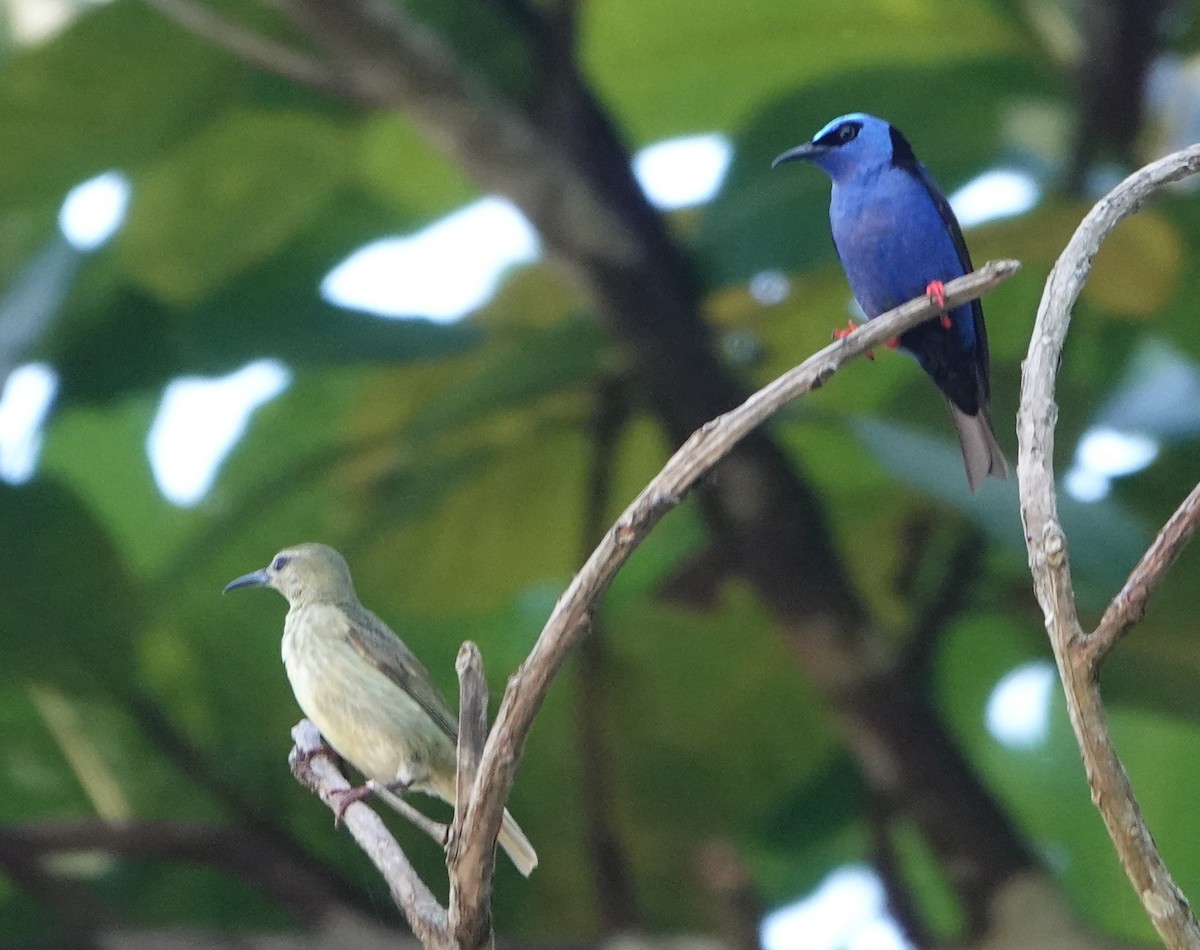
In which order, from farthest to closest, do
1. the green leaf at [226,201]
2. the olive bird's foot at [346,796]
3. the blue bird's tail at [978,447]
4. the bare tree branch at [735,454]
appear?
the green leaf at [226,201] < the bare tree branch at [735,454] < the blue bird's tail at [978,447] < the olive bird's foot at [346,796]

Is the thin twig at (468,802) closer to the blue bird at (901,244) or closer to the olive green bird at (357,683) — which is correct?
the olive green bird at (357,683)

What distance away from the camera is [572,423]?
2523 mm

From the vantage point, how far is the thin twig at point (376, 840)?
95cm

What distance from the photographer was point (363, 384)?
275 centimetres

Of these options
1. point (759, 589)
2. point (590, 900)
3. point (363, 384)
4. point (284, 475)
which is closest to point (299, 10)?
point (363, 384)

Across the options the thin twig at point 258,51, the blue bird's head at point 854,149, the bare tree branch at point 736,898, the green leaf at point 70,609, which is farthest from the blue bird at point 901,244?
the thin twig at point 258,51

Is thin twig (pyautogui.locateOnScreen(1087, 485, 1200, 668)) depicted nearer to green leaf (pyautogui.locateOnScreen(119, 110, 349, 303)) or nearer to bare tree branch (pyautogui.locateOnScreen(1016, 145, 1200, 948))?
bare tree branch (pyautogui.locateOnScreen(1016, 145, 1200, 948))

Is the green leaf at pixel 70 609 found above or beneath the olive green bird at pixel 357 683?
beneath

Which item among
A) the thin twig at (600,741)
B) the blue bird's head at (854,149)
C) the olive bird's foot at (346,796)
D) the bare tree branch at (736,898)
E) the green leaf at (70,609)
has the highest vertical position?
the blue bird's head at (854,149)

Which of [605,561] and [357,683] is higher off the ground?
[605,561]

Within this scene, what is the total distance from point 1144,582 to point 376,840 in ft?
1.52

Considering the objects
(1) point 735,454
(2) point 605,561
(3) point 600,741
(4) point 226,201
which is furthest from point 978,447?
(4) point 226,201

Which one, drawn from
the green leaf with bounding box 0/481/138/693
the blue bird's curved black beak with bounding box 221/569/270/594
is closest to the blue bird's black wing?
the blue bird's curved black beak with bounding box 221/569/270/594

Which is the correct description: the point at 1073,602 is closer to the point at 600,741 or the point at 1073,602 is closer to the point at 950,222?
the point at 950,222
